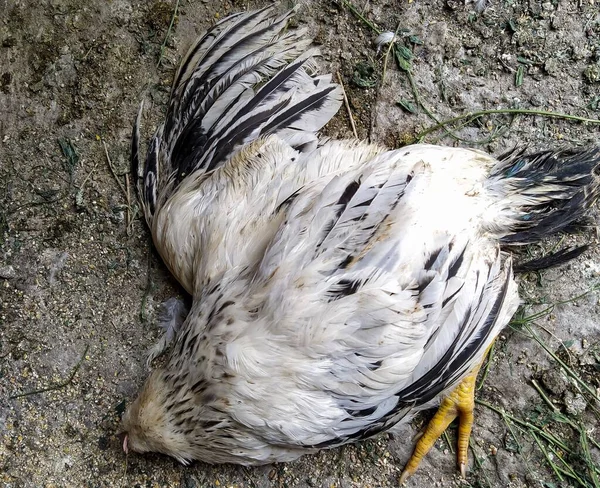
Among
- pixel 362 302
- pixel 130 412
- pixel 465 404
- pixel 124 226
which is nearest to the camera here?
pixel 362 302

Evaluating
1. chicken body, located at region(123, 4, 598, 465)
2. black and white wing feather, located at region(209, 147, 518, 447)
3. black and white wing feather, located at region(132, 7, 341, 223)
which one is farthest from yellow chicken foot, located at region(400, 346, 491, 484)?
black and white wing feather, located at region(132, 7, 341, 223)

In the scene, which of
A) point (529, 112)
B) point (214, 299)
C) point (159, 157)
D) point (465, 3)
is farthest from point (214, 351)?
point (465, 3)

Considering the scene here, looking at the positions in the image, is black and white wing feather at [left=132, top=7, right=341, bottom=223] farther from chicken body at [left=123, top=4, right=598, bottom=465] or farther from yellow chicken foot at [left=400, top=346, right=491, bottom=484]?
yellow chicken foot at [left=400, top=346, right=491, bottom=484]

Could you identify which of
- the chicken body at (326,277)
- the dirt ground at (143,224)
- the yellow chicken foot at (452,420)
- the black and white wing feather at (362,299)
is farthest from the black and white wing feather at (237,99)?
the yellow chicken foot at (452,420)

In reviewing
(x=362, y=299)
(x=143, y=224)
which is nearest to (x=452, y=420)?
(x=362, y=299)

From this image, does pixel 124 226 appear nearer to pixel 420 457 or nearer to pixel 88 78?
pixel 88 78

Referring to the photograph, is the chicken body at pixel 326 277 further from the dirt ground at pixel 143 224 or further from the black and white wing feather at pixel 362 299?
the dirt ground at pixel 143 224
